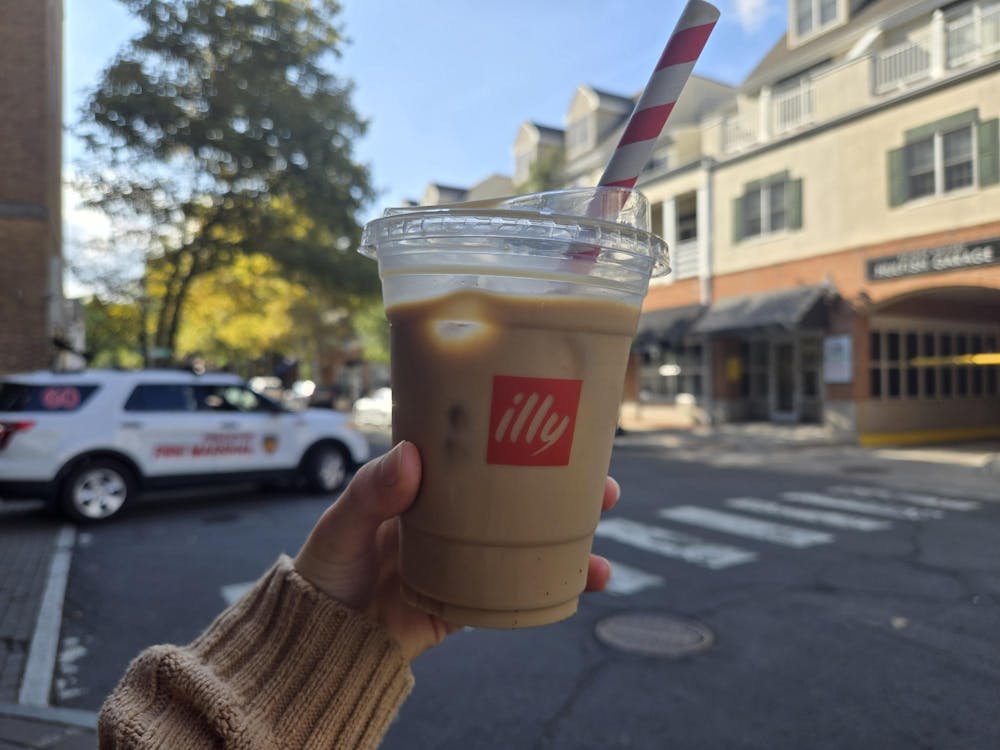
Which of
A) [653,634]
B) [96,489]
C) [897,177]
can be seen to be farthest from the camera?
[897,177]

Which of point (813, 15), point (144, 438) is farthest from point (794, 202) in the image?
point (144, 438)

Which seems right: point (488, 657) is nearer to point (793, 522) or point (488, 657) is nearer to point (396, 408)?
point (396, 408)

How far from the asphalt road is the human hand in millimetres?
2047

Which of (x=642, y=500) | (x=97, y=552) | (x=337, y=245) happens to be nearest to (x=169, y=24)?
(x=337, y=245)

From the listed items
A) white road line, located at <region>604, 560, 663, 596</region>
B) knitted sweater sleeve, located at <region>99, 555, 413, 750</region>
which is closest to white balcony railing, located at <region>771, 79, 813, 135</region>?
white road line, located at <region>604, 560, 663, 596</region>

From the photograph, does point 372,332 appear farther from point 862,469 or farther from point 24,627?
point 24,627

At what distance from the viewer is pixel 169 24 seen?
15203mm

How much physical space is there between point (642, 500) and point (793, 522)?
6.57 feet

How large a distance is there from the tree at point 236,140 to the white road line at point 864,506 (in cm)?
1166

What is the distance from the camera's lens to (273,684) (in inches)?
50.0

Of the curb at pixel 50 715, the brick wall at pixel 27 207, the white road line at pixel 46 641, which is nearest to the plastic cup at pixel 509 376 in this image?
the curb at pixel 50 715

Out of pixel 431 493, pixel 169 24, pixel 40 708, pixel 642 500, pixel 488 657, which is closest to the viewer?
pixel 431 493

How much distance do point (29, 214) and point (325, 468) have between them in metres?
8.79

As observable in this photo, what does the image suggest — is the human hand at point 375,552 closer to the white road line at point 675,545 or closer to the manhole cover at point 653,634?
the manhole cover at point 653,634
